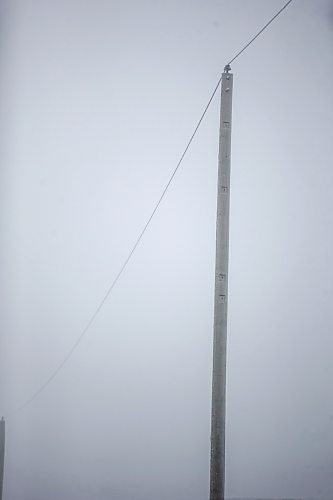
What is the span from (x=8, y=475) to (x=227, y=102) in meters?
17.4

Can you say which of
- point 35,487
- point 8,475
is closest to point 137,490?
point 35,487

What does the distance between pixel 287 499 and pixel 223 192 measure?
10634mm

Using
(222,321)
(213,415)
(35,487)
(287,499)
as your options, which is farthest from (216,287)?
(35,487)

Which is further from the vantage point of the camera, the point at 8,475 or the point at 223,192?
the point at 8,475

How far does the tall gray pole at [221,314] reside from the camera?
326 cm

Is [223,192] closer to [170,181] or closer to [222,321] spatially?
[222,321]

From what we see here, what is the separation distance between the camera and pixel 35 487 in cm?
1423

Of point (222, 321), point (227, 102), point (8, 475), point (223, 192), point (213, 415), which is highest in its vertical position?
point (227, 102)

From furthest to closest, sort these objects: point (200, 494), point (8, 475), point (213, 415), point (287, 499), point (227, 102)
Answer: point (8, 475) → point (200, 494) → point (287, 499) → point (227, 102) → point (213, 415)

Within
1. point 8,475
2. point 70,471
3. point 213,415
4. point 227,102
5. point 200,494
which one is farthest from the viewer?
point 8,475

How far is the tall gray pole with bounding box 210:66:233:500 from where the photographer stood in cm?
326

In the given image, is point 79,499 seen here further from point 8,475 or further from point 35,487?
point 8,475

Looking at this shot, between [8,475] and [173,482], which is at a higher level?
[173,482]

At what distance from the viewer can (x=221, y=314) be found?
3.36 metres
